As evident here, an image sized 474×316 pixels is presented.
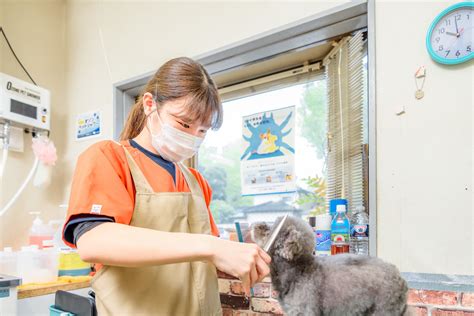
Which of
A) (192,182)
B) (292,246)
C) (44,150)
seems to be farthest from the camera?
(44,150)

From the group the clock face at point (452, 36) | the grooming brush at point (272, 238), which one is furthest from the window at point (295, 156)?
the grooming brush at point (272, 238)

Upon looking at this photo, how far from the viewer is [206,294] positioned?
848 mm

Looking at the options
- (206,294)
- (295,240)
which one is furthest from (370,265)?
(206,294)

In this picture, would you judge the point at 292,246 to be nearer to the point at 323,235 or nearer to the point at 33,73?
the point at 323,235

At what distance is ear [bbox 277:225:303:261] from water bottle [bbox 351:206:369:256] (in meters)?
0.51

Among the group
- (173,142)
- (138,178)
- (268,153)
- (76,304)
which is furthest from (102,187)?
(268,153)

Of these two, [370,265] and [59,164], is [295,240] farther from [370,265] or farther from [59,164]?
[59,164]

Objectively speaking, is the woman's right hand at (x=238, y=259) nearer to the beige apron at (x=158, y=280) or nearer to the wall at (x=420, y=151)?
the beige apron at (x=158, y=280)

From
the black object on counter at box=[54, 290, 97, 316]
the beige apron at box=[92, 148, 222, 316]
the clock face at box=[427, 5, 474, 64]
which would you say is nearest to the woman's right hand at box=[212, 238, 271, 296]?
the beige apron at box=[92, 148, 222, 316]

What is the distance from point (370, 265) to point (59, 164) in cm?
193

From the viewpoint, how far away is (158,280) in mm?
771

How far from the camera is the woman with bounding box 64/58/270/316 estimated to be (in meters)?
0.61

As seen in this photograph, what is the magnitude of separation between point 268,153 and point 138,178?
94 centimetres

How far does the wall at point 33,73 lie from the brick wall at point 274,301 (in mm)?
1236
